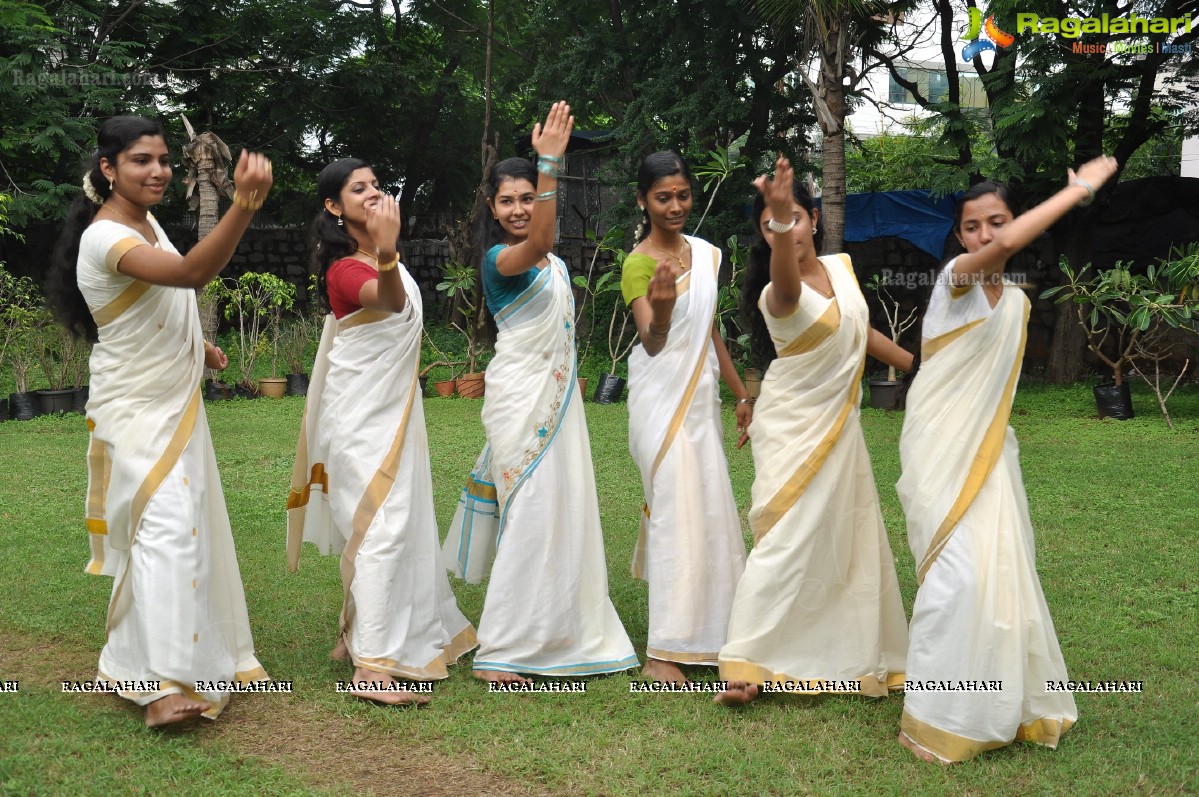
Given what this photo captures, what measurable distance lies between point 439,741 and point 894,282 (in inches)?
499

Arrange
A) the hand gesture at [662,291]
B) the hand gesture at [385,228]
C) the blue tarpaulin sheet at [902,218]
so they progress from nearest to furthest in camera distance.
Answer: the hand gesture at [385,228]
the hand gesture at [662,291]
the blue tarpaulin sheet at [902,218]

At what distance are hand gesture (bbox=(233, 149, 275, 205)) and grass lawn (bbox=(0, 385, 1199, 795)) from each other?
1.85 meters

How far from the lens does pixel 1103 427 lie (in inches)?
425

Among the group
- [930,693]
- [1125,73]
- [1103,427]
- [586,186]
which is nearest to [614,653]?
[930,693]

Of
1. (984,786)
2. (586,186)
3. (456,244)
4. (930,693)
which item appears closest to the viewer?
(984,786)

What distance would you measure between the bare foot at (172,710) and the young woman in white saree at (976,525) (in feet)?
7.91

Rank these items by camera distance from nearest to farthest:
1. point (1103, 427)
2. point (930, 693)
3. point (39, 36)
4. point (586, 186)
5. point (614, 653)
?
point (930, 693) < point (614, 653) < point (1103, 427) < point (39, 36) < point (586, 186)

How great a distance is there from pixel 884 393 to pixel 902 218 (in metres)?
3.58

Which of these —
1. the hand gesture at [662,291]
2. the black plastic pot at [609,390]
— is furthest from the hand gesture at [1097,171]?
the black plastic pot at [609,390]

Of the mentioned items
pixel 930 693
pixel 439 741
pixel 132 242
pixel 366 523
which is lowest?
pixel 439 741

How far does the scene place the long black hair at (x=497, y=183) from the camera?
456 cm

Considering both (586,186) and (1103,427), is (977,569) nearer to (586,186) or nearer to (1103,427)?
(1103,427)

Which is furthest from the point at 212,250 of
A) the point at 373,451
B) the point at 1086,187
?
the point at 1086,187

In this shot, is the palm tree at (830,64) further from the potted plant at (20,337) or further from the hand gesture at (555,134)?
the potted plant at (20,337)
